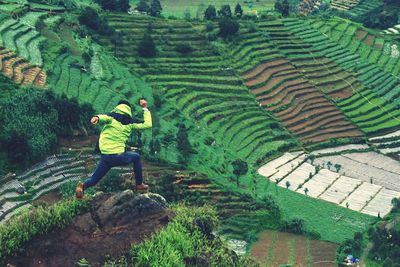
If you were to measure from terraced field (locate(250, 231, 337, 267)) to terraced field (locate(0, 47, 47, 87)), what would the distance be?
1450 centimetres

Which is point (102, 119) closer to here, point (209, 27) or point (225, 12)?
point (209, 27)

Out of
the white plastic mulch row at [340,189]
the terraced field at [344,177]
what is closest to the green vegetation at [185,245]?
the white plastic mulch row at [340,189]

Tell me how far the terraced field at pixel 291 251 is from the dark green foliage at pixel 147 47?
62.0 ft

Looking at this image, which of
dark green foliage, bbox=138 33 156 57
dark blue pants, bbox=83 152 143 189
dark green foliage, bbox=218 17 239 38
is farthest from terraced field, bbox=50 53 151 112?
dark blue pants, bbox=83 152 143 189

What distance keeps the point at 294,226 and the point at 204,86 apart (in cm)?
1552

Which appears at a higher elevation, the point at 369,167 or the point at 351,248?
the point at 351,248

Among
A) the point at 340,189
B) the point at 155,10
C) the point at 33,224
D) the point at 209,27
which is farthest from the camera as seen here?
the point at 155,10

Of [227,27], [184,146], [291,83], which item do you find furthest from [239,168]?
[227,27]

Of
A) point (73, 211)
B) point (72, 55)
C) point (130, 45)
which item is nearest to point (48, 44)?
point (72, 55)

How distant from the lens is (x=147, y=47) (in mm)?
44844

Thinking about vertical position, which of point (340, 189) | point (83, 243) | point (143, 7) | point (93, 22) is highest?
point (83, 243)

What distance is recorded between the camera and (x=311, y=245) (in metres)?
29.5

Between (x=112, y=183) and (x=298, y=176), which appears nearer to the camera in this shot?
(x=112, y=183)

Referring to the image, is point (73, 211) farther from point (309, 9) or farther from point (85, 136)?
point (309, 9)
